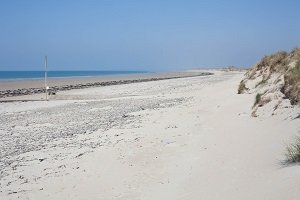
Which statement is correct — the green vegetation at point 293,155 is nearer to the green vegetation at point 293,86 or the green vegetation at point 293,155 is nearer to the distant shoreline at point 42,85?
the green vegetation at point 293,86

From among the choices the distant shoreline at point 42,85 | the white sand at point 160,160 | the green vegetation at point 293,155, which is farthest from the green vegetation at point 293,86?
the distant shoreline at point 42,85

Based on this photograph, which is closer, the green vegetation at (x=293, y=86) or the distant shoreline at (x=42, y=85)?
the green vegetation at (x=293, y=86)

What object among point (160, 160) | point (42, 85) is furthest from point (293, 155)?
point (42, 85)

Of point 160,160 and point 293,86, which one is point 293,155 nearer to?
point 160,160

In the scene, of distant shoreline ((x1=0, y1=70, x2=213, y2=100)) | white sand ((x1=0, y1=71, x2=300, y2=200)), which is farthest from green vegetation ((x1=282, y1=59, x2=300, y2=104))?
distant shoreline ((x1=0, y1=70, x2=213, y2=100))

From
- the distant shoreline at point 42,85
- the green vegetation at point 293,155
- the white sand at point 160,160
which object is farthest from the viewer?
the distant shoreline at point 42,85

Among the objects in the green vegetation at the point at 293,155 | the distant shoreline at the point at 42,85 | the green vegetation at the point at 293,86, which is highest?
the green vegetation at the point at 293,86

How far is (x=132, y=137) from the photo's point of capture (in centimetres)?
1031

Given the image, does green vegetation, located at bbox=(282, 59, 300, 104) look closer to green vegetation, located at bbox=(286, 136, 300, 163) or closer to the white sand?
the white sand

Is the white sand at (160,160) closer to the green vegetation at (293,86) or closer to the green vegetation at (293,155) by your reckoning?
the green vegetation at (293,155)

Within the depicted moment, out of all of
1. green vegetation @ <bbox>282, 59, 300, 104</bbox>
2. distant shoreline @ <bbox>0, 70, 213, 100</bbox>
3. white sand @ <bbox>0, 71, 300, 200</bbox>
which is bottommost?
distant shoreline @ <bbox>0, 70, 213, 100</bbox>

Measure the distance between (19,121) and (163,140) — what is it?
8.33 m

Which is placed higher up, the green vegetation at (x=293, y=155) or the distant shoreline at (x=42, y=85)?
the green vegetation at (x=293, y=155)

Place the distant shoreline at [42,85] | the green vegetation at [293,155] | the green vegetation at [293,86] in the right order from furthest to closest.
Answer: the distant shoreline at [42,85] → the green vegetation at [293,86] → the green vegetation at [293,155]
